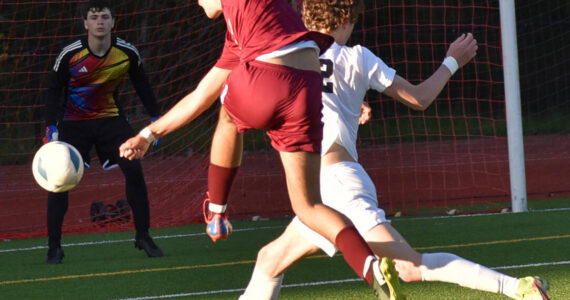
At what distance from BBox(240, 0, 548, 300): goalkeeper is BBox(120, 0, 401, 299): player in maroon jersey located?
261mm

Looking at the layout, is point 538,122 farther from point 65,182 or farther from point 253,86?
point 253,86

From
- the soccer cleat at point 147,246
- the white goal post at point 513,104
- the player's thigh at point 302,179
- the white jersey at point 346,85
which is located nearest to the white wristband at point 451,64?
the white jersey at point 346,85

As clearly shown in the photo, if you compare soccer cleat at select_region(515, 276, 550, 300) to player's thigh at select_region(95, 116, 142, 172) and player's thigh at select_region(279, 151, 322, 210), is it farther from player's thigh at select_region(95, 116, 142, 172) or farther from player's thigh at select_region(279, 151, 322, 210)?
player's thigh at select_region(95, 116, 142, 172)

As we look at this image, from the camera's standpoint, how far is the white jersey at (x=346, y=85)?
4230 mm

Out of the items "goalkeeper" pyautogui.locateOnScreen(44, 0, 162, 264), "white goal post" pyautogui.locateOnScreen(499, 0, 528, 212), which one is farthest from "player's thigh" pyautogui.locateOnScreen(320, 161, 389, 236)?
"white goal post" pyautogui.locateOnScreen(499, 0, 528, 212)

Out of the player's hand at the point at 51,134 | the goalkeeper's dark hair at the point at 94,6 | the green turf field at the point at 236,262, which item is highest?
the goalkeeper's dark hair at the point at 94,6

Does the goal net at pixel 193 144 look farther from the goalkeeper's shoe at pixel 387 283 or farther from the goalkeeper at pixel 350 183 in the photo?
the goalkeeper's shoe at pixel 387 283

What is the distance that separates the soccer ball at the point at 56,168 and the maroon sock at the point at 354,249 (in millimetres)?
3011

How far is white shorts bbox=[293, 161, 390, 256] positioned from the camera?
4.12m

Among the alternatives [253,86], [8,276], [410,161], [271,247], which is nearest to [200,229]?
[8,276]

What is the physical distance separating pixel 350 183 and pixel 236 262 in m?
3.24

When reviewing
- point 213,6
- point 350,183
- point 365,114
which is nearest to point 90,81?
point 365,114

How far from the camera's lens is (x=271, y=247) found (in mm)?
4324

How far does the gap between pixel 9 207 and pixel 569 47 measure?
1362cm
